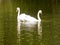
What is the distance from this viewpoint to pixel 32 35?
22.0ft

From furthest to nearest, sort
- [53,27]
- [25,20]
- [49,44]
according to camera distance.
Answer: [25,20]
[53,27]
[49,44]

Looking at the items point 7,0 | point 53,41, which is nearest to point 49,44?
point 53,41

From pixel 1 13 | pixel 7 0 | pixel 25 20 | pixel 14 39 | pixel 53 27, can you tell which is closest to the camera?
pixel 14 39

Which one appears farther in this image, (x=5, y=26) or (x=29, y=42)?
(x=5, y=26)

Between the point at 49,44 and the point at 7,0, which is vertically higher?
the point at 7,0

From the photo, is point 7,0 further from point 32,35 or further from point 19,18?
point 32,35

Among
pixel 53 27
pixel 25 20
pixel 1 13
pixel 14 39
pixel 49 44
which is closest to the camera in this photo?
pixel 49 44

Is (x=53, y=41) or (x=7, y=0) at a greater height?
(x=7, y=0)

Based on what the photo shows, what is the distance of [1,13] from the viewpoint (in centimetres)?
980

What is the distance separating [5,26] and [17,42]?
4.71ft

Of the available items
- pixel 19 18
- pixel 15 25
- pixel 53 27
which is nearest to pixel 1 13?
pixel 19 18

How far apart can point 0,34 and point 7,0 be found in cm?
762

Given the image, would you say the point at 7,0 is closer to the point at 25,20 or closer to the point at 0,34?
the point at 25,20

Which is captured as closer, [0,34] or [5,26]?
[0,34]
